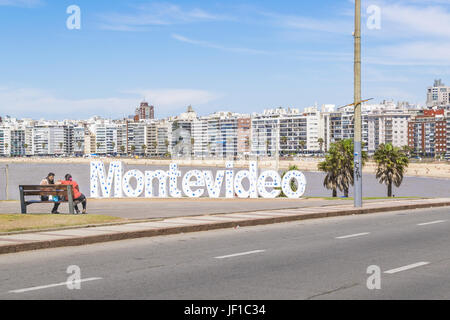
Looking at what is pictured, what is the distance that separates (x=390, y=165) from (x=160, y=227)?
6500cm

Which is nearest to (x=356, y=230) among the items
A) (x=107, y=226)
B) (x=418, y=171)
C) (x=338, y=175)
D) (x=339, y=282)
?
(x=107, y=226)

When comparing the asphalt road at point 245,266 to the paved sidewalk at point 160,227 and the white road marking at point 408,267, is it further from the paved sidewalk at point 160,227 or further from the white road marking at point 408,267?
the paved sidewalk at point 160,227

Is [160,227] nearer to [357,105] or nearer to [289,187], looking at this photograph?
[357,105]

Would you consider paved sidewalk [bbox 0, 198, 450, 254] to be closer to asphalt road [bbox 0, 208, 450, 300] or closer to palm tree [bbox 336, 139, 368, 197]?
asphalt road [bbox 0, 208, 450, 300]

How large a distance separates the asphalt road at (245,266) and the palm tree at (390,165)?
203 ft

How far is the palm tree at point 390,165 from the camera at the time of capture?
3034 inches

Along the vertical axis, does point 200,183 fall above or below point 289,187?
above

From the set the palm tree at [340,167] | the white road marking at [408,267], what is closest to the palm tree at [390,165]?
the palm tree at [340,167]

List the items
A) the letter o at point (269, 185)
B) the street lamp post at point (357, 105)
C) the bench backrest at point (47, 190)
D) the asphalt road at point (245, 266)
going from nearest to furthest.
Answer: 1. the asphalt road at point (245, 266)
2. the bench backrest at point (47, 190)
3. the street lamp post at point (357, 105)
4. the letter o at point (269, 185)

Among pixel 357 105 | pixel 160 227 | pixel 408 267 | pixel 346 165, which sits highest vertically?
pixel 357 105

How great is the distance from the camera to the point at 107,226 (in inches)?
→ 634

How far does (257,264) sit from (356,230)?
6.56 meters

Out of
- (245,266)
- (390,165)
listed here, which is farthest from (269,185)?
(390,165)

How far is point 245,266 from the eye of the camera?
36.0 feet
